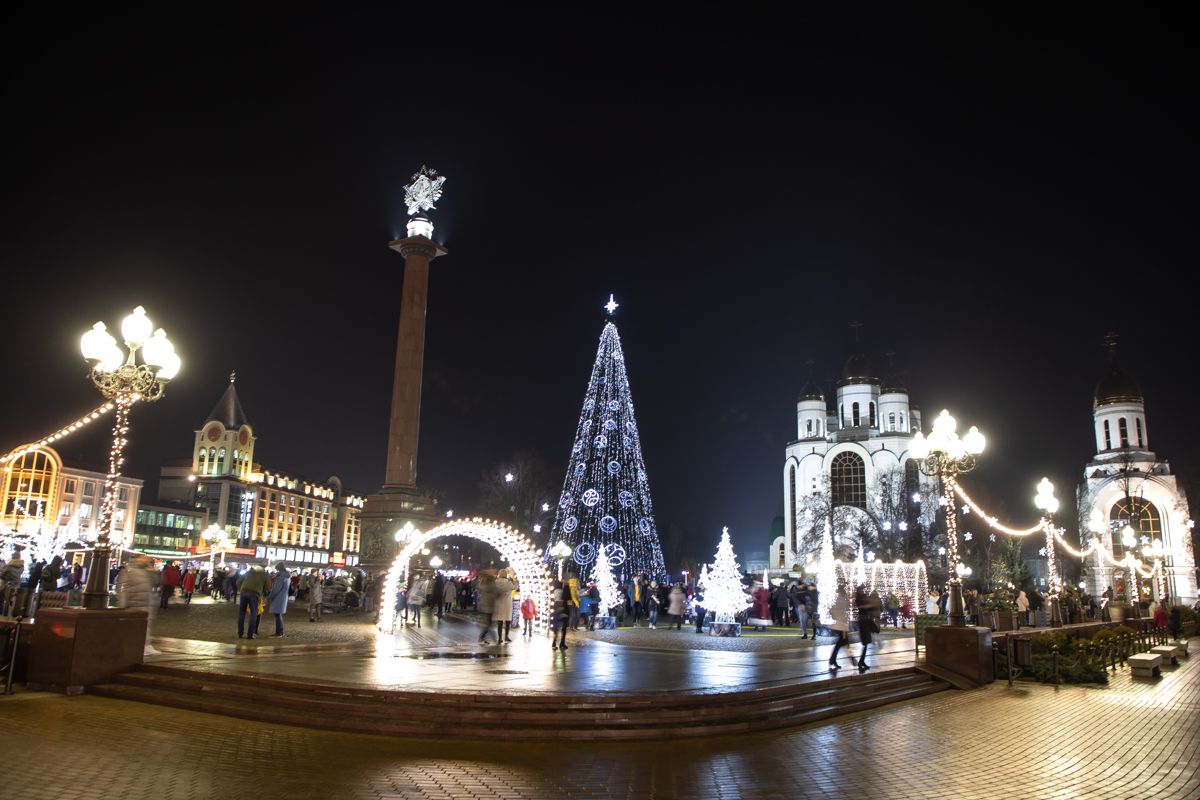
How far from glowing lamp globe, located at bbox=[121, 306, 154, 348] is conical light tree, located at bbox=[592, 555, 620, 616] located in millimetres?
19361

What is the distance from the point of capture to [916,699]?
481 inches

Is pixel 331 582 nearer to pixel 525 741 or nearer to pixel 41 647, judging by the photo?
pixel 41 647

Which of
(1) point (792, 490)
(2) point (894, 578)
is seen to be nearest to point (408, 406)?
(2) point (894, 578)

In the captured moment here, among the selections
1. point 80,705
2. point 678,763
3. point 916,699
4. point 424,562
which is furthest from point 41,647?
point 424,562

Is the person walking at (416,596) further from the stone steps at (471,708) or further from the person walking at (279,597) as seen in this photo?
the stone steps at (471,708)

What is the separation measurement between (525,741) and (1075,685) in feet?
36.3

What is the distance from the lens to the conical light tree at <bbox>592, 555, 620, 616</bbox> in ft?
92.4

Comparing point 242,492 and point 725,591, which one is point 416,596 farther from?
point 242,492

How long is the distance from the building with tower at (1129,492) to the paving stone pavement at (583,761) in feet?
163

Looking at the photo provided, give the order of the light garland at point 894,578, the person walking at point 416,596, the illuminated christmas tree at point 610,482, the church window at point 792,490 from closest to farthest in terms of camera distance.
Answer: the person walking at point 416,596 → the light garland at point 894,578 → the illuminated christmas tree at point 610,482 → the church window at point 792,490

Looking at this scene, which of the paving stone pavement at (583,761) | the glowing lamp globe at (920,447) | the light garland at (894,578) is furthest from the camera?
the light garland at (894,578)

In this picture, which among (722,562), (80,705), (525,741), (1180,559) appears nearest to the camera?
(525,741)

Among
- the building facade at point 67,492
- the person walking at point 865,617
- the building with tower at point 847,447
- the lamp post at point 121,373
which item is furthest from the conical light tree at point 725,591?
the building facade at point 67,492

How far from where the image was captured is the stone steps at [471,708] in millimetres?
8617
